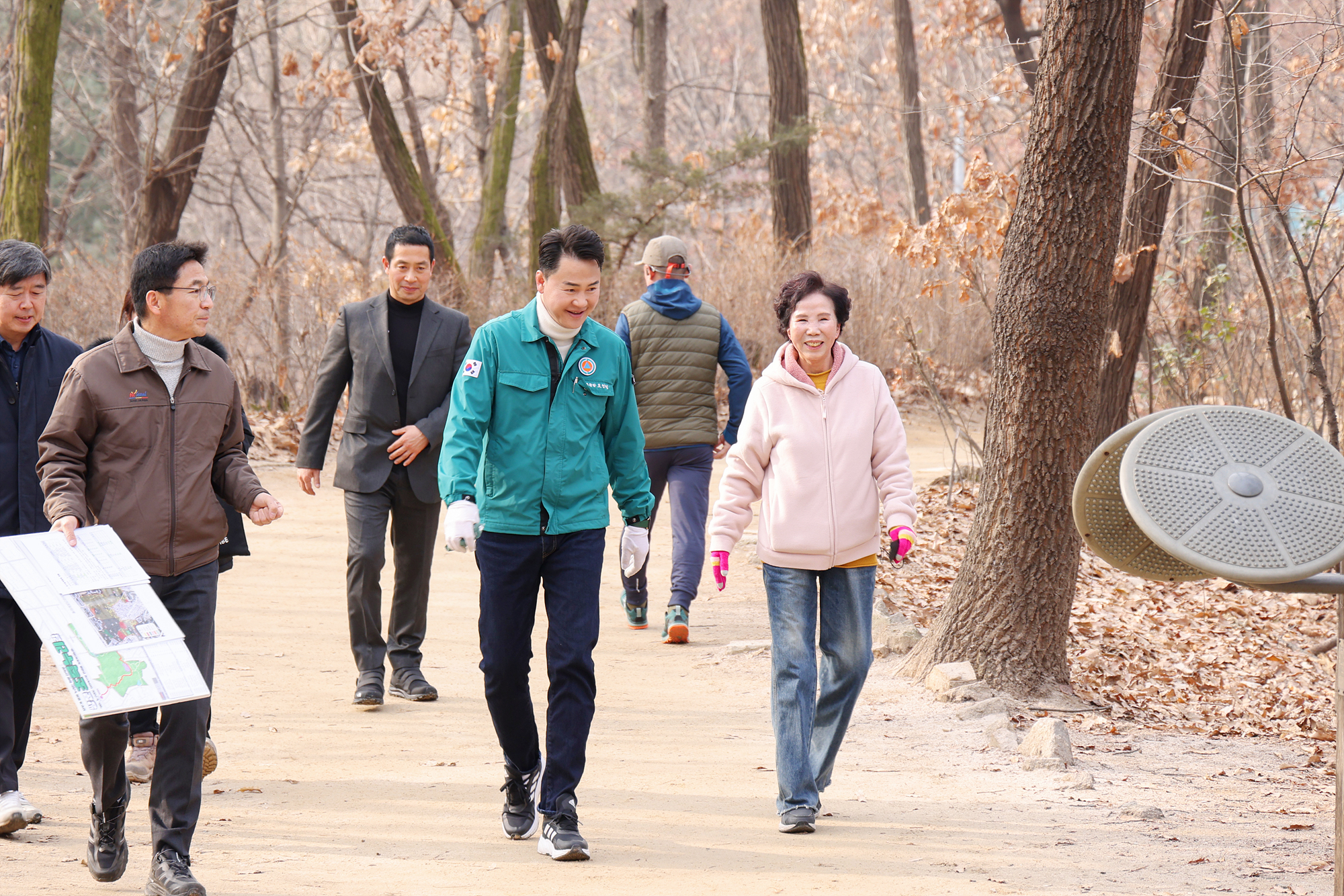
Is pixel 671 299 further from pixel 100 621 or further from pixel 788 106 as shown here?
pixel 788 106

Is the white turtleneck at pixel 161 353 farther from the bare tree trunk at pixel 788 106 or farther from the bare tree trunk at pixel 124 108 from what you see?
the bare tree trunk at pixel 124 108

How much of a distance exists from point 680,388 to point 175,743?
412cm

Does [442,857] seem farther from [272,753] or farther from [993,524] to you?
[993,524]

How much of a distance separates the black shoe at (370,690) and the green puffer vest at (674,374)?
2.08m

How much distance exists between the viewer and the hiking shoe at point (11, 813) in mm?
4461

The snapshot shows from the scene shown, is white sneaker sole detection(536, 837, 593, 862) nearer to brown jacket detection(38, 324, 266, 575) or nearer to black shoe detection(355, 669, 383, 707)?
brown jacket detection(38, 324, 266, 575)

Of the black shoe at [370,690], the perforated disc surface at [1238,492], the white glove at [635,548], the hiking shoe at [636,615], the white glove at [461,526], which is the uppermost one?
the perforated disc surface at [1238,492]

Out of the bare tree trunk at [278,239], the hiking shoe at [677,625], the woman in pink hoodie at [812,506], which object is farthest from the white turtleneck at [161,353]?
the bare tree trunk at [278,239]

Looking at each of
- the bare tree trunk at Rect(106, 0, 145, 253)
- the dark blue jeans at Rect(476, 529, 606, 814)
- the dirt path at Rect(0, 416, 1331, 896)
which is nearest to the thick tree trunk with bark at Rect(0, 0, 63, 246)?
the bare tree trunk at Rect(106, 0, 145, 253)

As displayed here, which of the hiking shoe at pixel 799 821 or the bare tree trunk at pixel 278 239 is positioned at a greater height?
the bare tree trunk at pixel 278 239

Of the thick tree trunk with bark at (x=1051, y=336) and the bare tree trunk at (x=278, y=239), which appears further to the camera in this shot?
the bare tree trunk at (x=278, y=239)

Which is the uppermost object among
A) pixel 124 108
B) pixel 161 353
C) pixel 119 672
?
pixel 124 108

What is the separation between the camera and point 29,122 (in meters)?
12.9

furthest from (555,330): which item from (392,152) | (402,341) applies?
(392,152)
